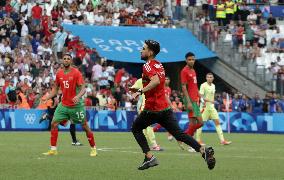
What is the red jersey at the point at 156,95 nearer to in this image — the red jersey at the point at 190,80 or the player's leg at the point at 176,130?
the player's leg at the point at 176,130

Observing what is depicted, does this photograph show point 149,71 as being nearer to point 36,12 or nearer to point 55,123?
point 55,123

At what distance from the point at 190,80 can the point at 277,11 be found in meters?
27.4

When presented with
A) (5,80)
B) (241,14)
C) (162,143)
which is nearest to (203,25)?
(241,14)

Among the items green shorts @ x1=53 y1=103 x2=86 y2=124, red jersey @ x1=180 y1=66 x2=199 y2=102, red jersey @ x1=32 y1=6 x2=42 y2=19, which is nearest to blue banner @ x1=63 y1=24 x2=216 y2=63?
red jersey @ x1=32 y1=6 x2=42 y2=19

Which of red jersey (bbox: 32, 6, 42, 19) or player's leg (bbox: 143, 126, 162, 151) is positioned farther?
red jersey (bbox: 32, 6, 42, 19)

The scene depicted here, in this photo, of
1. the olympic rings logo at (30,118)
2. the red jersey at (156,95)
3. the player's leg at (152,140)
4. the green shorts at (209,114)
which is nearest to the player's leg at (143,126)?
the red jersey at (156,95)

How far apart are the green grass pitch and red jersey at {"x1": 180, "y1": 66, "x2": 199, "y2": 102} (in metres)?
1.54

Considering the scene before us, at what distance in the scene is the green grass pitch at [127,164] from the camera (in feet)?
50.7

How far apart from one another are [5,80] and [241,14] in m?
15.2

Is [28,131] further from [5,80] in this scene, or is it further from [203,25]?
[203,25]

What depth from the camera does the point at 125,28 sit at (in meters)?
45.8

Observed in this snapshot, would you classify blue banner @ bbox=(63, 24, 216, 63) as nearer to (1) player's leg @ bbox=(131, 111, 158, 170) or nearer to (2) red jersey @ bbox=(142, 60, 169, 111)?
(1) player's leg @ bbox=(131, 111, 158, 170)

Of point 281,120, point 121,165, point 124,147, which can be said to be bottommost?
point 281,120

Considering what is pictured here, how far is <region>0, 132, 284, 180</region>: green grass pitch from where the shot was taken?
15.5 m
